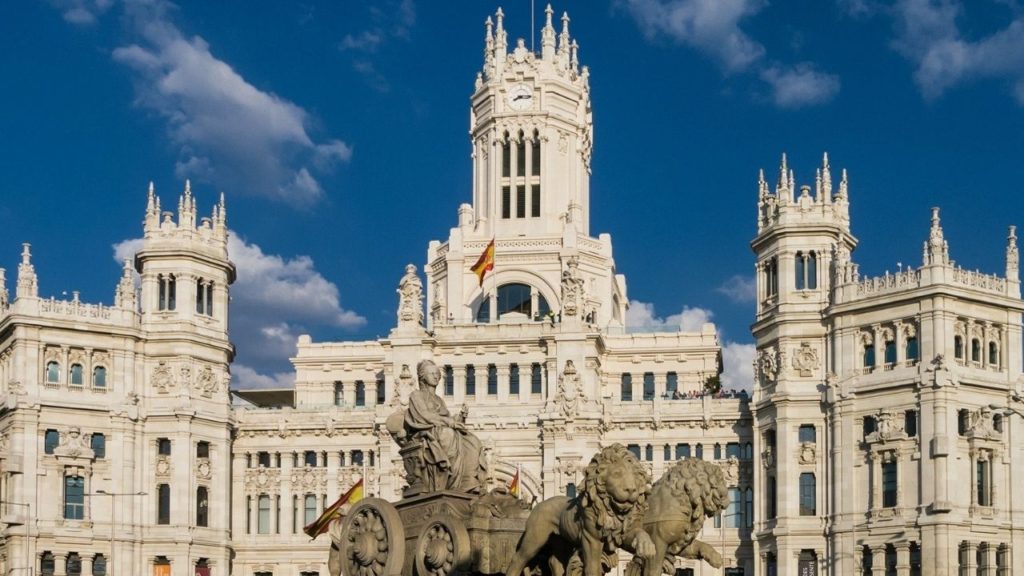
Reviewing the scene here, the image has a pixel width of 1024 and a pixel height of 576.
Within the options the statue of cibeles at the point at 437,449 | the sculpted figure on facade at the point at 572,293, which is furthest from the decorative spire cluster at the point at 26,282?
the statue of cibeles at the point at 437,449

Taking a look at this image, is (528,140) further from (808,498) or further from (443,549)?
(443,549)

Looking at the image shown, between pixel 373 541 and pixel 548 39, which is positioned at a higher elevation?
pixel 548 39

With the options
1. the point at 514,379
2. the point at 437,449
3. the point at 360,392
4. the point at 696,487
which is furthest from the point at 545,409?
the point at 696,487

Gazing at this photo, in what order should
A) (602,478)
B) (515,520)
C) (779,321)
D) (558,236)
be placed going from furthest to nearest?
(558,236) < (779,321) < (515,520) < (602,478)

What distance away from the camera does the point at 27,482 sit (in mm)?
85750

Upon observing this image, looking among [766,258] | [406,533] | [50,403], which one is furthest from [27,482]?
[406,533]

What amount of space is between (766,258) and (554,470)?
15.8 meters

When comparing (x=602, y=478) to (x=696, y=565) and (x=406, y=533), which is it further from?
(x=696, y=565)

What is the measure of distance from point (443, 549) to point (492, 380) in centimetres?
6084

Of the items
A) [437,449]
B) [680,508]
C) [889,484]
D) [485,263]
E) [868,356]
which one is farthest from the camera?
[485,263]

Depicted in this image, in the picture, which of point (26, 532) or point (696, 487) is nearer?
point (696, 487)

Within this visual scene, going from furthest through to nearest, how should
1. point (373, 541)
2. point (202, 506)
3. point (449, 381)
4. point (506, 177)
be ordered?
point (506, 177) < point (449, 381) < point (202, 506) < point (373, 541)

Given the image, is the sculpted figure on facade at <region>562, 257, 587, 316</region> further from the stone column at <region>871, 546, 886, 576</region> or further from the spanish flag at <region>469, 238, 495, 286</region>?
the stone column at <region>871, 546, 886, 576</region>

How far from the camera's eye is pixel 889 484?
270 ft
